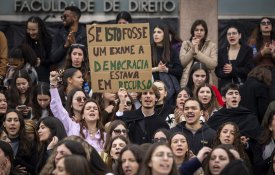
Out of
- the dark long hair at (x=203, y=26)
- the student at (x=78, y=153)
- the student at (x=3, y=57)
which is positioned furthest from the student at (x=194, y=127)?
the student at (x=3, y=57)

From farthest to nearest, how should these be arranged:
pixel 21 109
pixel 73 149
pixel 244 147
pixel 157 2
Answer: pixel 157 2, pixel 21 109, pixel 244 147, pixel 73 149

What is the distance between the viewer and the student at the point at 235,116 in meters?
16.7

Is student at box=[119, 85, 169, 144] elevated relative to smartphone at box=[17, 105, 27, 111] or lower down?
lower down

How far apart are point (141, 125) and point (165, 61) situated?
2.49 m

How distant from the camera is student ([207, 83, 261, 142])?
16.7 meters

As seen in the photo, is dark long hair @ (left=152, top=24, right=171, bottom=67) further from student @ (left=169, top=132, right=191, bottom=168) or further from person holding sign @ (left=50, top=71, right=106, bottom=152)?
student @ (left=169, top=132, right=191, bottom=168)

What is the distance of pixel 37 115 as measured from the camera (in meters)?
17.5

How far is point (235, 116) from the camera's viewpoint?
55.1 ft

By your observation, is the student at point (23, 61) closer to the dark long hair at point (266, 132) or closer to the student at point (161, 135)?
the student at point (161, 135)

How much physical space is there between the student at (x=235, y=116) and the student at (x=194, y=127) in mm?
676

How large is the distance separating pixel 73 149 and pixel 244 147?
368 centimetres

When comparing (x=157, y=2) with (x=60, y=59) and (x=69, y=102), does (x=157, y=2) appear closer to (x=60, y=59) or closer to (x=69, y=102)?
(x=60, y=59)

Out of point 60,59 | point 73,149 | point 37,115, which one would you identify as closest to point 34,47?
point 60,59

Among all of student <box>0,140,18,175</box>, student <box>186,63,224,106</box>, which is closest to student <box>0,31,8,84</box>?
student <box>186,63,224,106</box>
